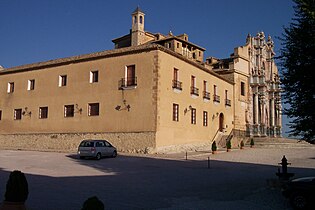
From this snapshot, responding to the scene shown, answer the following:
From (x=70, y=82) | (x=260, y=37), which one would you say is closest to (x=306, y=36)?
(x=70, y=82)

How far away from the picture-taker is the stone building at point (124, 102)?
88.5 feet

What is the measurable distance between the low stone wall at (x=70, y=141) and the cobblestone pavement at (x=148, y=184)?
3102 mm

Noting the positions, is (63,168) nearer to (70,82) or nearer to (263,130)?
(70,82)

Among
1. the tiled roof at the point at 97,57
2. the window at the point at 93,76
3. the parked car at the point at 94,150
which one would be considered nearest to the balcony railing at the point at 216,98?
the tiled roof at the point at 97,57

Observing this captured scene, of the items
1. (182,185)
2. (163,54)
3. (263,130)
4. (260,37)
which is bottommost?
(182,185)

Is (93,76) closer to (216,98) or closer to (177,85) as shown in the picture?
(177,85)

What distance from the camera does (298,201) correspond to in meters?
10.1

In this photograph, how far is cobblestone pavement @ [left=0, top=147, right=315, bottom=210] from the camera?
33.7 feet

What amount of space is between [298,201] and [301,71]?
4.14 meters

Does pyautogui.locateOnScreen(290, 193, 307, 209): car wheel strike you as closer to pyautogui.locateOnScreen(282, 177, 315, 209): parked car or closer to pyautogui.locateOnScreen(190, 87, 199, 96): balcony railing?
pyautogui.locateOnScreen(282, 177, 315, 209): parked car

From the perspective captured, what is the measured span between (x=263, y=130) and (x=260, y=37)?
461 inches

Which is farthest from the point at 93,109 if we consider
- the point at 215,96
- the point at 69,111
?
the point at 215,96

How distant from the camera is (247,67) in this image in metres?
42.8

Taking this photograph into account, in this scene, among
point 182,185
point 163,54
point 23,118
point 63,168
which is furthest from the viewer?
point 23,118
